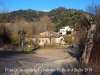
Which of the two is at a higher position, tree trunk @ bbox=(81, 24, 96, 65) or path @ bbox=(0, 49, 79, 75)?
tree trunk @ bbox=(81, 24, 96, 65)

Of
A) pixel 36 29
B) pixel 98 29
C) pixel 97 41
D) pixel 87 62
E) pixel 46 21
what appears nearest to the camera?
pixel 87 62

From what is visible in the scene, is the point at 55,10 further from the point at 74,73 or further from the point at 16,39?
the point at 74,73

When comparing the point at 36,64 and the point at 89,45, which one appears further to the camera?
the point at 36,64

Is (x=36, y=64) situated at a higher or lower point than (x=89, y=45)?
lower

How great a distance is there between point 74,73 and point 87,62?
1.63m

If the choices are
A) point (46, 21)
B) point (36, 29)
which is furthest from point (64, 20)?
point (36, 29)

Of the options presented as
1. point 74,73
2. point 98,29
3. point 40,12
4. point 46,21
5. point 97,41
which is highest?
point 40,12

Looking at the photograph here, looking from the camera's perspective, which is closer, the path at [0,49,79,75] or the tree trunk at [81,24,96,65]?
the path at [0,49,79,75]

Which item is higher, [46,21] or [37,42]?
[46,21]

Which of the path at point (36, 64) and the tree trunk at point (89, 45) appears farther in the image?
the tree trunk at point (89, 45)

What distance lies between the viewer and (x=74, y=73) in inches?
333

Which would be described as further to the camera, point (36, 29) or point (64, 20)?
point (64, 20)

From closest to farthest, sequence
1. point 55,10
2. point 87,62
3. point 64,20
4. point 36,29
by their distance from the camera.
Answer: point 87,62
point 36,29
point 64,20
point 55,10

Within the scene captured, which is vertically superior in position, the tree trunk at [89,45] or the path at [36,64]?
the tree trunk at [89,45]
